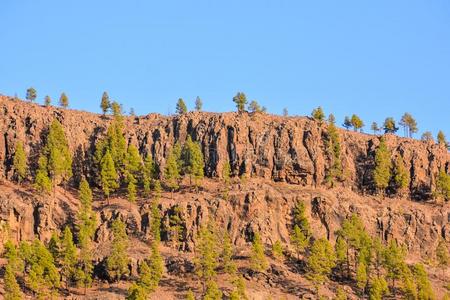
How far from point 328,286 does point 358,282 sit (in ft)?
22.1

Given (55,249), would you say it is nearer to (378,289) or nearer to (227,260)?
(227,260)

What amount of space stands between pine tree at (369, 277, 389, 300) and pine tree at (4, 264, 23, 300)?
237 feet

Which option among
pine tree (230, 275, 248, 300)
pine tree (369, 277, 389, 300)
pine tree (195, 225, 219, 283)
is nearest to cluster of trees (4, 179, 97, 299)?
pine tree (195, 225, 219, 283)

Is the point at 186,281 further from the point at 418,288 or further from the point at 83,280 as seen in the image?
the point at 418,288

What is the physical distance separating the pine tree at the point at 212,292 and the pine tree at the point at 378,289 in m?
32.8

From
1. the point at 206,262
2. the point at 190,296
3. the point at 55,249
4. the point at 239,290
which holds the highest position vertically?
the point at 55,249

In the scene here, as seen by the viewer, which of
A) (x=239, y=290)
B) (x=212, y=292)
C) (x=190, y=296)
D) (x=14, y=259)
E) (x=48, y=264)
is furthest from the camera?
(x=48, y=264)

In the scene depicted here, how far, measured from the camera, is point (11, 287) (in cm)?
17725

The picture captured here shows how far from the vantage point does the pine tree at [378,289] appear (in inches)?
7534

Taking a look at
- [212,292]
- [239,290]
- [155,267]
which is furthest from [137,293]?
[239,290]

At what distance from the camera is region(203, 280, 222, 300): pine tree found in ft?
597

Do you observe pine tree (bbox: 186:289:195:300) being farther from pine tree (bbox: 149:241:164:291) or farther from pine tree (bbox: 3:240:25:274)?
pine tree (bbox: 3:240:25:274)

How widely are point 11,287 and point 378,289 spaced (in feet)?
247

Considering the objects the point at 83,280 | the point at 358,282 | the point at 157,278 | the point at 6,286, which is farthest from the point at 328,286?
the point at 6,286
